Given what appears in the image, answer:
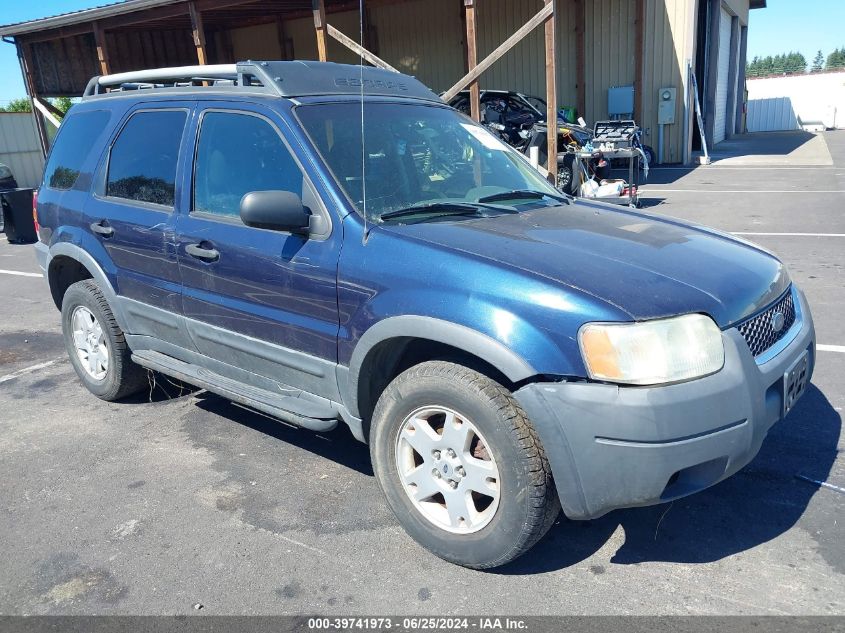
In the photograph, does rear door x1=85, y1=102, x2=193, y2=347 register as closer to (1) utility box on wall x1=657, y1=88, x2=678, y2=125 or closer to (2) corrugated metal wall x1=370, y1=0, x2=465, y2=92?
(1) utility box on wall x1=657, y1=88, x2=678, y2=125

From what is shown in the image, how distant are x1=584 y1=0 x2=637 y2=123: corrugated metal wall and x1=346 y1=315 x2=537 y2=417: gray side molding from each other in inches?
714

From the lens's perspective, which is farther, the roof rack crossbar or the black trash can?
the black trash can

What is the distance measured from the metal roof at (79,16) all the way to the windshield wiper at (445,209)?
14308 mm

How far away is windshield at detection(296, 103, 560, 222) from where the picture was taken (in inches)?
130

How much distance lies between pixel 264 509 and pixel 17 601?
105cm

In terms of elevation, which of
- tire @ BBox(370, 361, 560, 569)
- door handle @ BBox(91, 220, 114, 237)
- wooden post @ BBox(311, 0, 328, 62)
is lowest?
tire @ BBox(370, 361, 560, 569)

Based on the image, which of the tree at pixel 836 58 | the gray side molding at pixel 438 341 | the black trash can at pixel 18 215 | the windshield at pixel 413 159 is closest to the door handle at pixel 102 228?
the windshield at pixel 413 159

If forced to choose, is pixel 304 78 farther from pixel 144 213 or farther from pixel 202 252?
pixel 144 213

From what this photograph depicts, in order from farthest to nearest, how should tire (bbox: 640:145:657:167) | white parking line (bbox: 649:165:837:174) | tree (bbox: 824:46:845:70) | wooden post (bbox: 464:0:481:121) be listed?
tree (bbox: 824:46:845:70) → tire (bbox: 640:145:657:167) → white parking line (bbox: 649:165:837:174) → wooden post (bbox: 464:0:481:121)

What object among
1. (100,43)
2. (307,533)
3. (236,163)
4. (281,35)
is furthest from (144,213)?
(281,35)

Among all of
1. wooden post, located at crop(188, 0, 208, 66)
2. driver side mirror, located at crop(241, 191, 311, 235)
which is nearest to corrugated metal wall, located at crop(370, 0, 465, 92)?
wooden post, located at crop(188, 0, 208, 66)

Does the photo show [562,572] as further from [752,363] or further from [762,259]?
[762,259]

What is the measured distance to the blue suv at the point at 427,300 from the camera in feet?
8.13

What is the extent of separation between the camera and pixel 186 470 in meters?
3.83
